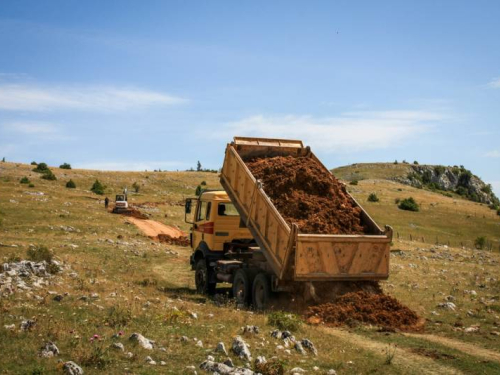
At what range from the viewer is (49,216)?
35.1 m

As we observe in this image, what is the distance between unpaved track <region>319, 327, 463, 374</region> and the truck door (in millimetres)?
6464

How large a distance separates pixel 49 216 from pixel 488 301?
2759 cm

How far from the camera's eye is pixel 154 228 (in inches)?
1534

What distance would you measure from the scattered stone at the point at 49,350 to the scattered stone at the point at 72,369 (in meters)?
0.68

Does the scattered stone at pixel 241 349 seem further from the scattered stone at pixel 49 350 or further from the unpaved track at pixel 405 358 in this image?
the scattered stone at pixel 49 350

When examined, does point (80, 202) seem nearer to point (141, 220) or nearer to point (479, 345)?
point (141, 220)

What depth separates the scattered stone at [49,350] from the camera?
318 inches

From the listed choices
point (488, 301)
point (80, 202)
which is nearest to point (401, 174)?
point (80, 202)

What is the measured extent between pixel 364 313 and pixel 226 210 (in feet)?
20.0

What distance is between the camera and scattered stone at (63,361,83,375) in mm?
7438

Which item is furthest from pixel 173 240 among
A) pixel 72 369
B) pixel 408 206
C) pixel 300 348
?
pixel 408 206

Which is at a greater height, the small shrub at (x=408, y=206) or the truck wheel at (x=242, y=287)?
the small shrub at (x=408, y=206)

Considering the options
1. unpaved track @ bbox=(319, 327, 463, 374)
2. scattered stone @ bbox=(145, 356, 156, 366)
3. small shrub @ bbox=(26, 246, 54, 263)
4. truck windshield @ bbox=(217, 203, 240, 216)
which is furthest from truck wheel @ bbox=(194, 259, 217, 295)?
scattered stone @ bbox=(145, 356, 156, 366)

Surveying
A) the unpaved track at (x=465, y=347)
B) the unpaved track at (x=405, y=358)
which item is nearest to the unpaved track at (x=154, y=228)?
the unpaved track at (x=405, y=358)
